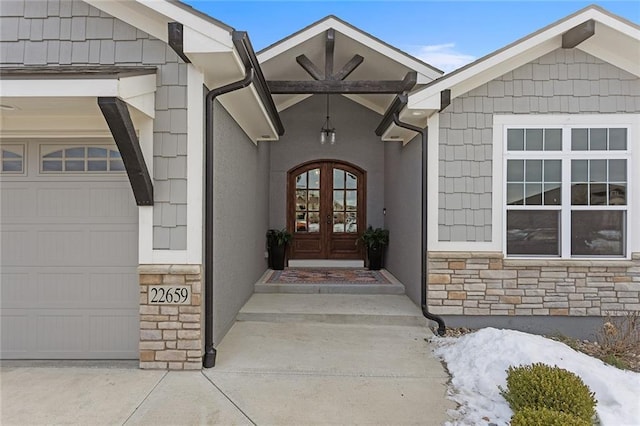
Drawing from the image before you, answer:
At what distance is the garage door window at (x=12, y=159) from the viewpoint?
167 inches

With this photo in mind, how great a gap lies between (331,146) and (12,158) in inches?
246

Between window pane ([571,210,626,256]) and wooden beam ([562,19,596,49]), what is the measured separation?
7.48 feet

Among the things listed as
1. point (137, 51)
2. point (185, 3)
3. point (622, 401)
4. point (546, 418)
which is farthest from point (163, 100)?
point (622, 401)

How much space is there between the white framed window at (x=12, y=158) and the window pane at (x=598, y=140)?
7.14m

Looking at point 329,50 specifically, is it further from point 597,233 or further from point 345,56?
point 597,233

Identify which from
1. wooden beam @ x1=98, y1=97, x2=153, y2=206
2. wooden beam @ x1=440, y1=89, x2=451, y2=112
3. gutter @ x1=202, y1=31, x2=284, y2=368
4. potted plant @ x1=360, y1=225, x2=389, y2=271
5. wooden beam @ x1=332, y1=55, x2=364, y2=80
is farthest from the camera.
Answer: potted plant @ x1=360, y1=225, x2=389, y2=271

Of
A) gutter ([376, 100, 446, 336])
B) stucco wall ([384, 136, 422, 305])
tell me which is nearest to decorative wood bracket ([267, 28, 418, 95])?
gutter ([376, 100, 446, 336])

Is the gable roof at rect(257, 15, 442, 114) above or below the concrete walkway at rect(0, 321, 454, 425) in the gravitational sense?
above

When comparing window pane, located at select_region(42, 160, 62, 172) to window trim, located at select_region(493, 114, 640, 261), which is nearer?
window pane, located at select_region(42, 160, 62, 172)

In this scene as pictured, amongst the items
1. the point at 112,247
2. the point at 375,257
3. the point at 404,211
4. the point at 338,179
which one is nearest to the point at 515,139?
the point at 404,211

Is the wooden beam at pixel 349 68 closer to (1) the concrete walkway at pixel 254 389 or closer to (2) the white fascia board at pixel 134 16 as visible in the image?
(2) the white fascia board at pixel 134 16

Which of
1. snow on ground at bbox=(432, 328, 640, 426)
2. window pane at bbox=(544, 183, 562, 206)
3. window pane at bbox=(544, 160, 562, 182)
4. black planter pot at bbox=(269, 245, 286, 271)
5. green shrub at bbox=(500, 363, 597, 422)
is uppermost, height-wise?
window pane at bbox=(544, 160, 562, 182)

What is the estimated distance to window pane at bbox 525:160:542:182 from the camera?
5.19 meters

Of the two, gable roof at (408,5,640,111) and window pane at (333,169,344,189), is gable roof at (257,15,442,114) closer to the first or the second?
gable roof at (408,5,640,111)
